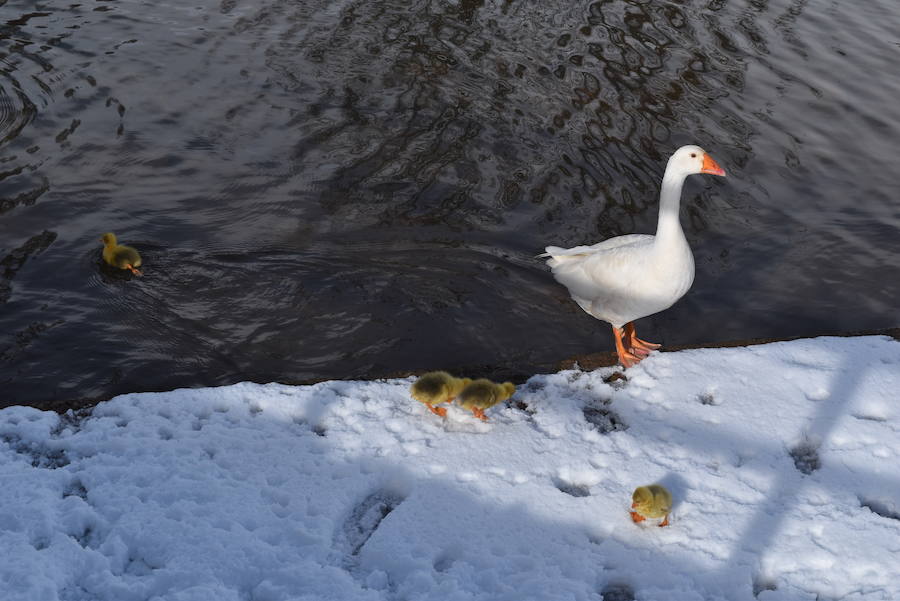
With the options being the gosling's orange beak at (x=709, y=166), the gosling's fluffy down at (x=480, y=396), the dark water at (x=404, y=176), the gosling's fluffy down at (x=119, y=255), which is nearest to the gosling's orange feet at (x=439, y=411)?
the gosling's fluffy down at (x=480, y=396)

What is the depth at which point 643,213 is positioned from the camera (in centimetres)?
870

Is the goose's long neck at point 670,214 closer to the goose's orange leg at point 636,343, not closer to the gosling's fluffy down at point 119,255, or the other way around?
the goose's orange leg at point 636,343

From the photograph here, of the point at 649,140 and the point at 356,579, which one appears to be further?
the point at 649,140

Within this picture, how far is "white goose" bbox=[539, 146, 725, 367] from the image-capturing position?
5859 millimetres

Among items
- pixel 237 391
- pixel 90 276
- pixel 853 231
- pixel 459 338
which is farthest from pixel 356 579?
pixel 853 231

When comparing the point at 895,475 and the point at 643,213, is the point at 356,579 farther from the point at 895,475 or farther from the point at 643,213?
the point at 643,213

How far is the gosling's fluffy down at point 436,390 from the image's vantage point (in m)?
5.02

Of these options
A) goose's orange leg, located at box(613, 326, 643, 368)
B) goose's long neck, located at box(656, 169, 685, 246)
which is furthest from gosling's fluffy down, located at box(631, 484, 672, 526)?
goose's long neck, located at box(656, 169, 685, 246)

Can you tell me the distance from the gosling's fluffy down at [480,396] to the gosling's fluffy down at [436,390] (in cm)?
7

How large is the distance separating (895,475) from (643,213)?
4.43m

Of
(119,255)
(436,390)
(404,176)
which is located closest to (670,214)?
(436,390)

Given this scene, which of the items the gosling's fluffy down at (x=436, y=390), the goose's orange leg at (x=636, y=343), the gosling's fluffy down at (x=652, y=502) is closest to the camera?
the gosling's fluffy down at (x=652, y=502)

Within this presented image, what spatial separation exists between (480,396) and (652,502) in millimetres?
1281

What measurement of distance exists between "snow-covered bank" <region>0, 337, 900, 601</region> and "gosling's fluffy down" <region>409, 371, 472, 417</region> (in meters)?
0.17
